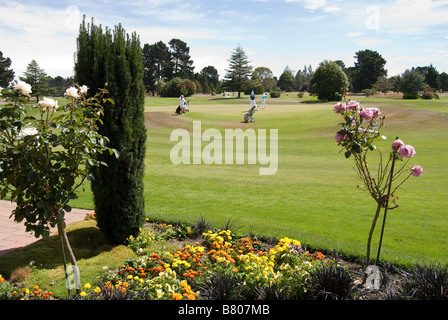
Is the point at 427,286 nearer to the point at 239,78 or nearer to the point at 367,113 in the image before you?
the point at 367,113

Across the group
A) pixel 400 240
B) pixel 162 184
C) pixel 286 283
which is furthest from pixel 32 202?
pixel 162 184

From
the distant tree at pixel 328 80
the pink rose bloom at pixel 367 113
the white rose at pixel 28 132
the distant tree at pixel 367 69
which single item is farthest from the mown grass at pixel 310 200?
the distant tree at pixel 367 69

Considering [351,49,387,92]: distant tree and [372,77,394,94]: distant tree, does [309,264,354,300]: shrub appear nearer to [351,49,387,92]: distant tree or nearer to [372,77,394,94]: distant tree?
[372,77,394,94]: distant tree

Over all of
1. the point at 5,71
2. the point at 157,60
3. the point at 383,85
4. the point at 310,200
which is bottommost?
the point at 310,200

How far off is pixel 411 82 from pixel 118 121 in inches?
2261

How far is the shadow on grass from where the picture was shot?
5371mm

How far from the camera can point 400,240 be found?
21.1 ft

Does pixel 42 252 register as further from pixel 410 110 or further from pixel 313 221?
pixel 410 110

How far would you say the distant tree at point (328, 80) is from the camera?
151ft

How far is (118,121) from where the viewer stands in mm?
5789

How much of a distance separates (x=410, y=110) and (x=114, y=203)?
27.7 meters

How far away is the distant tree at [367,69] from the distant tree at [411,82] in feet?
42.3

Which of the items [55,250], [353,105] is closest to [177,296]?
[55,250]

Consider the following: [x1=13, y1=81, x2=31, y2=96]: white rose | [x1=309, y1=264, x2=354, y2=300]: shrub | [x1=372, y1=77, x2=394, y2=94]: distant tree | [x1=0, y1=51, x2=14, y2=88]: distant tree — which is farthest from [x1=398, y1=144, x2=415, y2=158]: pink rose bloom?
[x1=372, y1=77, x2=394, y2=94]: distant tree
